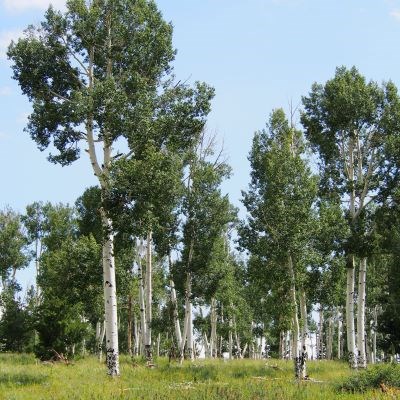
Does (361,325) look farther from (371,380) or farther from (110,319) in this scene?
(110,319)

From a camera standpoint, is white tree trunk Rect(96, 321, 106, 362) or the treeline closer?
the treeline

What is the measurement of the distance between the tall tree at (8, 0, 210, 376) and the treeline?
52 mm

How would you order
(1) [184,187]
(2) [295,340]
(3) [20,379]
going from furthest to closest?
(1) [184,187] → (2) [295,340] → (3) [20,379]

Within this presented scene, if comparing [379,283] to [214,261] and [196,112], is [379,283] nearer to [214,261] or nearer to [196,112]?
[214,261]

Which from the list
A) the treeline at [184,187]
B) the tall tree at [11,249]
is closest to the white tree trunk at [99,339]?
the treeline at [184,187]

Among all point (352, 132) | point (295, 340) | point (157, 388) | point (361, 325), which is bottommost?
point (157, 388)

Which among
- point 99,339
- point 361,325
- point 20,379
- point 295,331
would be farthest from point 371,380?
point 99,339

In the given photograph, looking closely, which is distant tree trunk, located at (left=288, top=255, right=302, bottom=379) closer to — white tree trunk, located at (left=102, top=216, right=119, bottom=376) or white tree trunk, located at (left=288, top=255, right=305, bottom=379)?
white tree trunk, located at (left=288, top=255, right=305, bottom=379)

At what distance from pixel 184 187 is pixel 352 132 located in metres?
9.70

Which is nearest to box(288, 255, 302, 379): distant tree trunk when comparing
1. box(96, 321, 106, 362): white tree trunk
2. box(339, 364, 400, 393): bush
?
box(339, 364, 400, 393): bush

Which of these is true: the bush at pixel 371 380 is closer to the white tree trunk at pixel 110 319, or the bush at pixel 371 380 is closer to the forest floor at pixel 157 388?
the forest floor at pixel 157 388

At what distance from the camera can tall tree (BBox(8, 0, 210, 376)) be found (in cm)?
1673

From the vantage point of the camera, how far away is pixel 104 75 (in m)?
18.8

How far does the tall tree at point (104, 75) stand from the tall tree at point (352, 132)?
→ 35.5 ft
